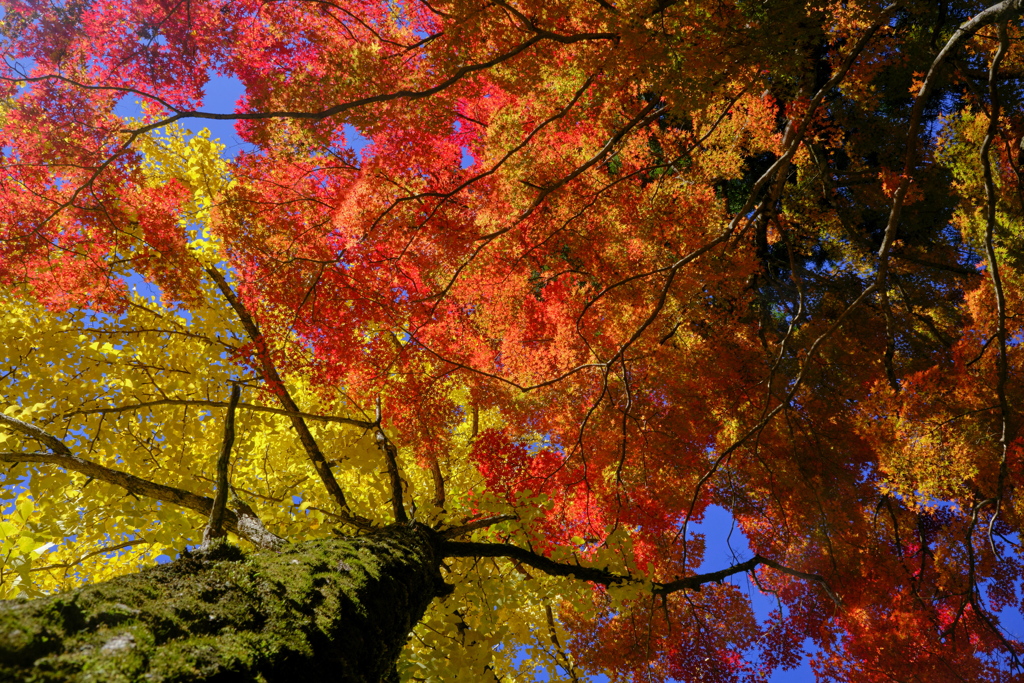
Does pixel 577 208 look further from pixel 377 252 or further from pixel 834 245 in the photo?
pixel 834 245

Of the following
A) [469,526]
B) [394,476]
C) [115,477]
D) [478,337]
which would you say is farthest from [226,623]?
[478,337]

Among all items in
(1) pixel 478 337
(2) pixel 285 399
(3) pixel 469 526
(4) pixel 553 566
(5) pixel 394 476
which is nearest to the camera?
(4) pixel 553 566

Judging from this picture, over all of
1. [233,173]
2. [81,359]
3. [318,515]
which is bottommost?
[318,515]

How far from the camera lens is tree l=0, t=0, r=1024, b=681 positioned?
3504 mm

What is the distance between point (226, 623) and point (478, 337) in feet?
23.6

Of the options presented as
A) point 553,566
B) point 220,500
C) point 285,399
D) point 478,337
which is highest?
point 478,337

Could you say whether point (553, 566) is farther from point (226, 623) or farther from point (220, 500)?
point (226, 623)

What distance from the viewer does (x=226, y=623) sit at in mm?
1652

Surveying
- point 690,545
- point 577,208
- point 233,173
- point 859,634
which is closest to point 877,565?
point 859,634

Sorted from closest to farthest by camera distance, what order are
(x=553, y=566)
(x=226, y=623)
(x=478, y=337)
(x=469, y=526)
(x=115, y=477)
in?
(x=226, y=623)
(x=115, y=477)
(x=553, y=566)
(x=469, y=526)
(x=478, y=337)

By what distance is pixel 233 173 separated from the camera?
7000 mm

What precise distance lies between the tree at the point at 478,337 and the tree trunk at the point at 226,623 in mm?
14

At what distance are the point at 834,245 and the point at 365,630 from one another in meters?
12.0

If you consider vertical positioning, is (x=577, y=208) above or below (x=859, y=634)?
above
